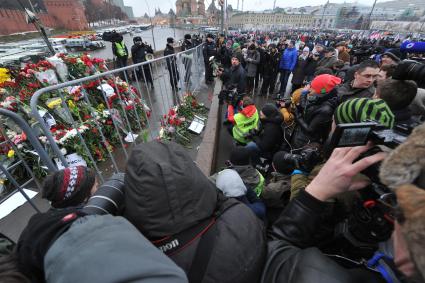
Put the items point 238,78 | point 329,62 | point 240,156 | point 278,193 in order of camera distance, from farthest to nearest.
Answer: point 329,62
point 238,78
point 240,156
point 278,193

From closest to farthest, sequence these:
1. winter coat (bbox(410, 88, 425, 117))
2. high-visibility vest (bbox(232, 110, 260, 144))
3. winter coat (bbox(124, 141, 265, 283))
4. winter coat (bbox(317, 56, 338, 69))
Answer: winter coat (bbox(124, 141, 265, 283)) → winter coat (bbox(410, 88, 425, 117)) → high-visibility vest (bbox(232, 110, 260, 144)) → winter coat (bbox(317, 56, 338, 69))

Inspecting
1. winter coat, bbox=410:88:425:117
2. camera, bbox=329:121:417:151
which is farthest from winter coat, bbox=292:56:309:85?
camera, bbox=329:121:417:151

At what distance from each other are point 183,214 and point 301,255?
23.3 inches

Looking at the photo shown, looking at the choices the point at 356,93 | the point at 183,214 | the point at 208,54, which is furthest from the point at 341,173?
the point at 208,54

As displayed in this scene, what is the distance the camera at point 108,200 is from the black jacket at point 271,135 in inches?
94.3

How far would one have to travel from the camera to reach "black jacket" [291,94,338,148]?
2.58m

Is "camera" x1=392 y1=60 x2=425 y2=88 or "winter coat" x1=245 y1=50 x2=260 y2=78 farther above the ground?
"camera" x1=392 y1=60 x2=425 y2=88

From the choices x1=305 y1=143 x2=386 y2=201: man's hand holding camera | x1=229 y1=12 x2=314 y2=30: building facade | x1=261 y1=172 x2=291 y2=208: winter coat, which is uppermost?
x1=305 y1=143 x2=386 y2=201: man's hand holding camera

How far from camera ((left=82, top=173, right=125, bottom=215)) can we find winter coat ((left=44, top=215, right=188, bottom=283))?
358mm

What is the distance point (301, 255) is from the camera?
39.3 inches

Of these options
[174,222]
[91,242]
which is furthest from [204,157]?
[91,242]

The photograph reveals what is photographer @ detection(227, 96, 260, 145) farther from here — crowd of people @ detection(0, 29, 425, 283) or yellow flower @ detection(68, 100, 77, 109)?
yellow flower @ detection(68, 100, 77, 109)

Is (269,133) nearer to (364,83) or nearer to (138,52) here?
(364,83)

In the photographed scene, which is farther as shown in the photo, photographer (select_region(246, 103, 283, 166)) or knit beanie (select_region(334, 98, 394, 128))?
photographer (select_region(246, 103, 283, 166))
